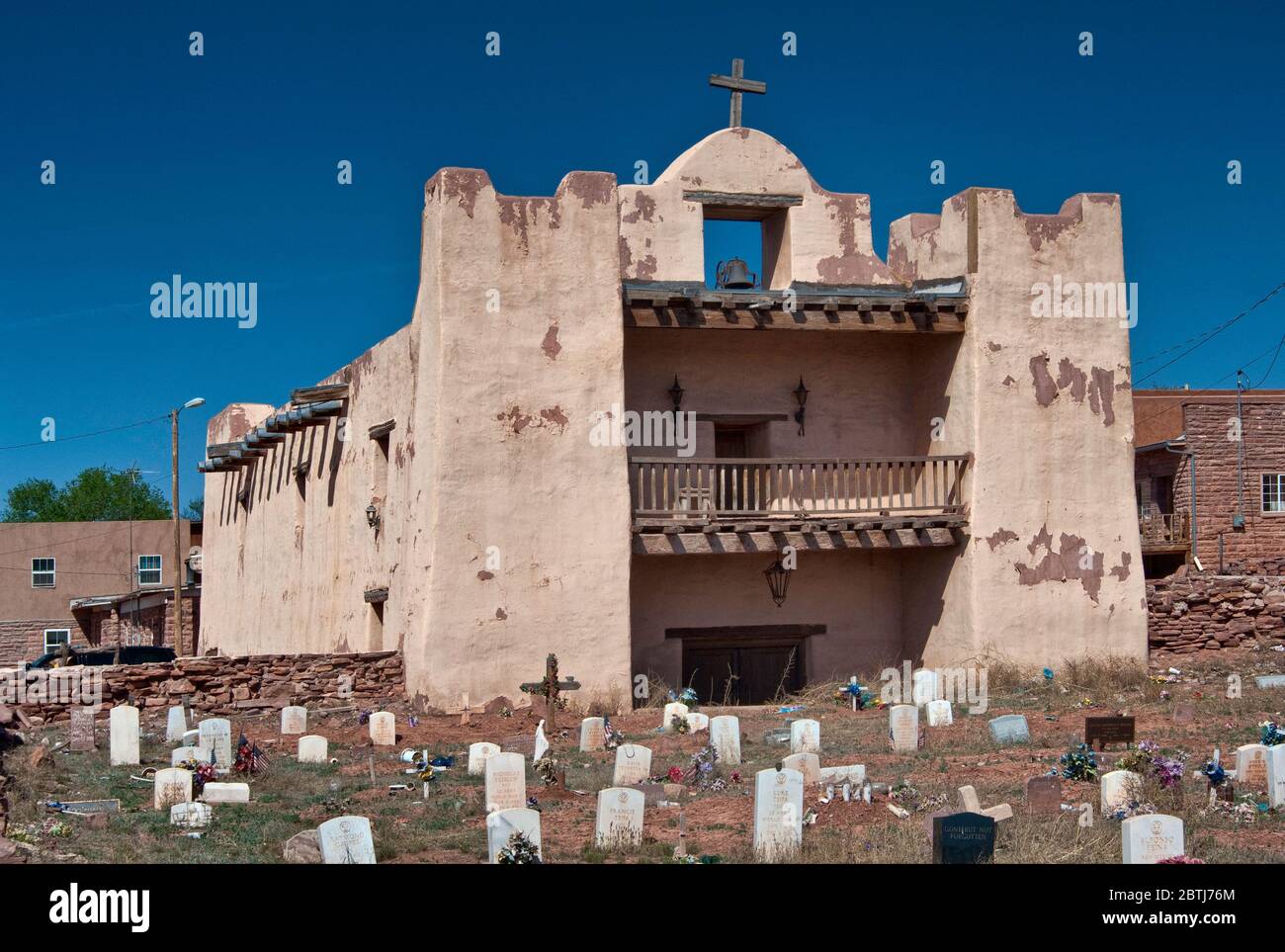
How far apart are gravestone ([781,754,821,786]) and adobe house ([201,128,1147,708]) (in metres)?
6.72

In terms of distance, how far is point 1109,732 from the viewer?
16078 mm

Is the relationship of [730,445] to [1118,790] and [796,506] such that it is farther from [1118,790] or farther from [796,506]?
[1118,790]

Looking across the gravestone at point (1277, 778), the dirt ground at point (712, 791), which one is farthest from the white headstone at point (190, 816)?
the gravestone at point (1277, 778)

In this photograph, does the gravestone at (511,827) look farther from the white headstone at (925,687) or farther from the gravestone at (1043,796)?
the white headstone at (925,687)

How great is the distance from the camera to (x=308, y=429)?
28.2 metres

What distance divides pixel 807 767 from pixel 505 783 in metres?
3.00

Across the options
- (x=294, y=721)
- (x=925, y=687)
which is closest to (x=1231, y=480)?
(x=925, y=687)

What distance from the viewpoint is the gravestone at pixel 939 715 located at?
1848 centimetres

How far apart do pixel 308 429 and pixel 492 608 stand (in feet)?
31.3

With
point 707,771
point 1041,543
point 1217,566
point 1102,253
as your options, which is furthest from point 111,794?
point 1217,566

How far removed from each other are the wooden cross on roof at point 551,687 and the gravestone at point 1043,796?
23.8ft

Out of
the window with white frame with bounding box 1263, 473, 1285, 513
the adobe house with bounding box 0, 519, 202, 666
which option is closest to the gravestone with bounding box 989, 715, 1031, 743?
the window with white frame with bounding box 1263, 473, 1285, 513

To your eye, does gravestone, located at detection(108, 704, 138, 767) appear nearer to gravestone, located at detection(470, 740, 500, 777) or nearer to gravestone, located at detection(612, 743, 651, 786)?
gravestone, located at detection(470, 740, 500, 777)
